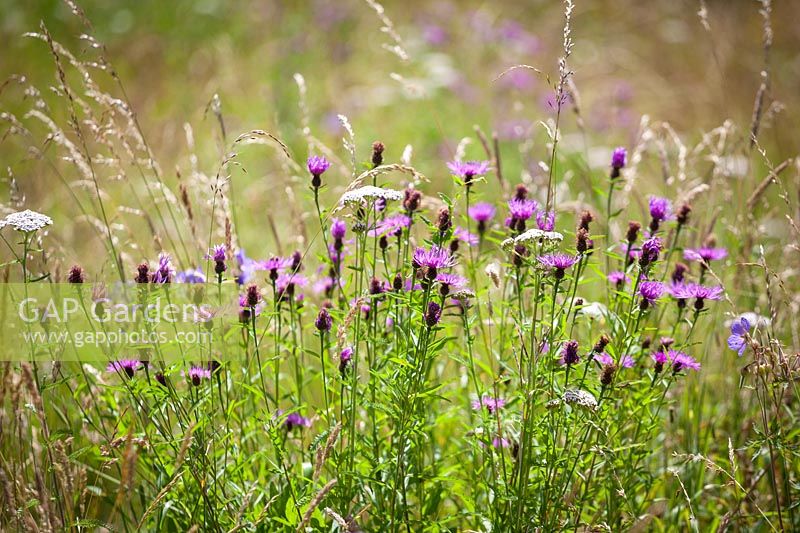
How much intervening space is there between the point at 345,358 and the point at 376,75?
18.5 ft

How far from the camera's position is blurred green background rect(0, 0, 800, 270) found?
5660mm

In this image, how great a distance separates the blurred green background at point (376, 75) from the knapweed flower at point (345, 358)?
2.95 metres

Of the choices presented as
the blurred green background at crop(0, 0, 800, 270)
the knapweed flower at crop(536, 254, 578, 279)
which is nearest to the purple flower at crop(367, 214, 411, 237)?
the knapweed flower at crop(536, 254, 578, 279)

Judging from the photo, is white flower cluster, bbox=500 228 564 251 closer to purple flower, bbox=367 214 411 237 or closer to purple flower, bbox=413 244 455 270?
purple flower, bbox=413 244 455 270

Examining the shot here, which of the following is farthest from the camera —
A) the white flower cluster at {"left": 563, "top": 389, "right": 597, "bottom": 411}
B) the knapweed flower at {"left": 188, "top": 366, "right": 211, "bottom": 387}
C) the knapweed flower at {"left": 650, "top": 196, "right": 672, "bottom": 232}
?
the knapweed flower at {"left": 650, "top": 196, "right": 672, "bottom": 232}

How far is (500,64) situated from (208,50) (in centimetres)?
279

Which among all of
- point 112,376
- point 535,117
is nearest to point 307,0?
point 535,117

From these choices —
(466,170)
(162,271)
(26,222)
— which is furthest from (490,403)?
(26,222)

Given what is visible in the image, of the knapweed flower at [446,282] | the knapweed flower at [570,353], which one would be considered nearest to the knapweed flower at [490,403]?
the knapweed flower at [570,353]

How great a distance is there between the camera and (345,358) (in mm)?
1925

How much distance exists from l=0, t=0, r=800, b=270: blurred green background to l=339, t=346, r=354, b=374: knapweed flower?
2.95 meters

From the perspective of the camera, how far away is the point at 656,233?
6.59 ft

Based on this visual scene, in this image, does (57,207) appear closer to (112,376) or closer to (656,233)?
(112,376)

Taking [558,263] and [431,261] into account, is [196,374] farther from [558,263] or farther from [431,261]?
[558,263]
